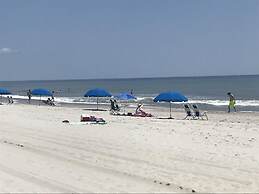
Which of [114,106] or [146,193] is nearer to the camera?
[146,193]

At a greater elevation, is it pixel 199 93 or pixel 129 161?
pixel 199 93

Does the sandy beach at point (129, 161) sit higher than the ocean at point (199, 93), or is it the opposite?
the ocean at point (199, 93)

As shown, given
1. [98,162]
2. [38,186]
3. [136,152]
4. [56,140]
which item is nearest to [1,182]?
[38,186]

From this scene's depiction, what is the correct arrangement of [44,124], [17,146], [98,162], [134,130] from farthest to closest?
[44,124], [134,130], [17,146], [98,162]

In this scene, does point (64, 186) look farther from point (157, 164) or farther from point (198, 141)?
point (198, 141)

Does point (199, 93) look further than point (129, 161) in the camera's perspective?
Yes

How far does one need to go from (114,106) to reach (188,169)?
20.6 meters

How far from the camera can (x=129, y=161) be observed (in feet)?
40.1

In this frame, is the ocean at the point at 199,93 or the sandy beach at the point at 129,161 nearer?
the sandy beach at the point at 129,161

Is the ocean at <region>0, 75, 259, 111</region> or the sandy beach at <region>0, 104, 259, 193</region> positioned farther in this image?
the ocean at <region>0, 75, 259, 111</region>

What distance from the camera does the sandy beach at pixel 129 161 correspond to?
9.59m

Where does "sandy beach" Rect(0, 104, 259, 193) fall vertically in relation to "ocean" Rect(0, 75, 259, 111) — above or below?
below

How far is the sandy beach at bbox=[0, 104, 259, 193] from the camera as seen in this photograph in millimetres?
9594

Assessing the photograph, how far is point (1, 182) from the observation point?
9883 mm
